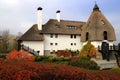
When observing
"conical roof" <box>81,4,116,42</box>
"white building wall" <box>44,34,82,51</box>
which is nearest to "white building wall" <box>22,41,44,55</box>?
"white building wall" <box>44,34,82,51</box>

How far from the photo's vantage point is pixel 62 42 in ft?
180

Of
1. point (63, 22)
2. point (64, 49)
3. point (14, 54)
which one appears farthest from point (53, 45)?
point (14, 54)

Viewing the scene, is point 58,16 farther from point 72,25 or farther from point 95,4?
point 95,4

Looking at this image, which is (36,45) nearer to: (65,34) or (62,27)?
(65,34)

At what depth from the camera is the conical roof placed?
52781 mm

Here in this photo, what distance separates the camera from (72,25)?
188 feet

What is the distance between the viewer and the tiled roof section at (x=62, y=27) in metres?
53.5

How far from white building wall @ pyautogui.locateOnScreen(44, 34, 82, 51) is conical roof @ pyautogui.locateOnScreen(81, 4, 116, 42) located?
1836 mm

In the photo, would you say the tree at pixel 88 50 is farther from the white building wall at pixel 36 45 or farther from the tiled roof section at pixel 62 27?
the tiled roof section at pixel 62 27

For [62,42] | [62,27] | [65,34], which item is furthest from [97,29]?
[62,42]

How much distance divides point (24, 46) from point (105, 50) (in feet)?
51.3

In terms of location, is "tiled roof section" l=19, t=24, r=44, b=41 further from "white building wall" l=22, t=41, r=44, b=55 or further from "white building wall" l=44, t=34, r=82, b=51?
"white building wall" l=44, t=34, r=82, b=51

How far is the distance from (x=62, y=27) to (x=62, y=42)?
324 centimetres

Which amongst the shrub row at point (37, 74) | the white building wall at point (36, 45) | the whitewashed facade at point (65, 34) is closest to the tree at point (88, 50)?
the whitewashed facade at point (65, 34)
